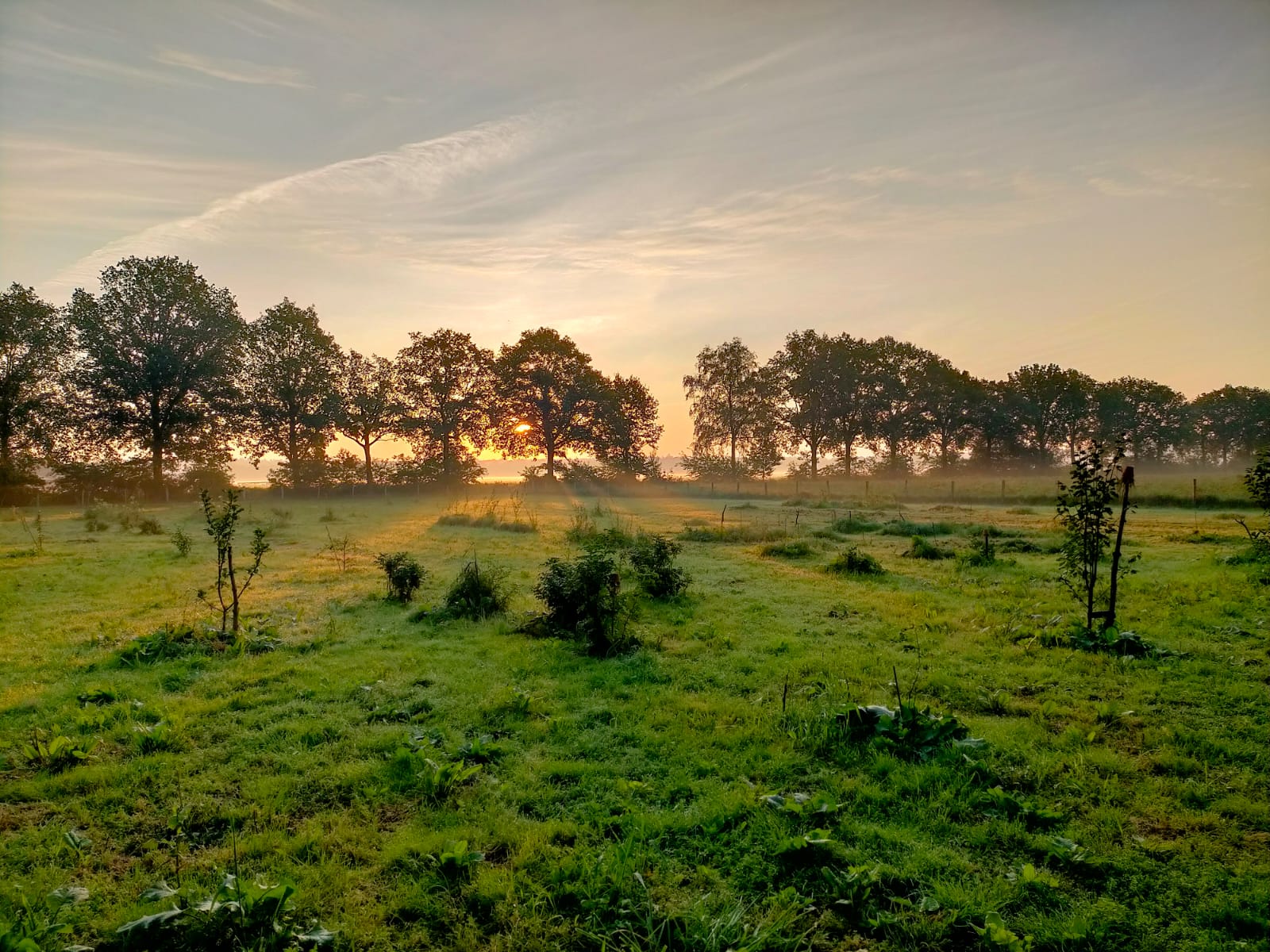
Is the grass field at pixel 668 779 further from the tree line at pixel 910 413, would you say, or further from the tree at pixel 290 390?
the tree line at pixel 910 413

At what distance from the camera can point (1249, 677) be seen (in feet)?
25.9

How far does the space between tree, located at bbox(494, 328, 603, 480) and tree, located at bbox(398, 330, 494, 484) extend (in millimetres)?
2254

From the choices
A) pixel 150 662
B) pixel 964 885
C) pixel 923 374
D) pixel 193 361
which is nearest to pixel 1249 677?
pixel 964 885

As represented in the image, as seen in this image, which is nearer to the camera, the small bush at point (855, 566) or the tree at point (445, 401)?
the small bush at point (855, 566)

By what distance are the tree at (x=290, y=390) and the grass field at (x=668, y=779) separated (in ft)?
132

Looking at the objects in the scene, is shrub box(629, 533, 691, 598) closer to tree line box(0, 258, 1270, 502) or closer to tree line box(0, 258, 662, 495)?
tree line box(0, 258, 1270, 502)

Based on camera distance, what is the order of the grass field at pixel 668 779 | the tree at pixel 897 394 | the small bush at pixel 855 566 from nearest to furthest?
the grass field at pixel 668 779, the small bush at pixel 855 566, the tree at pixel 897 394

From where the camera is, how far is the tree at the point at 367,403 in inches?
1981

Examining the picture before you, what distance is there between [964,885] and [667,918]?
2.05 metres

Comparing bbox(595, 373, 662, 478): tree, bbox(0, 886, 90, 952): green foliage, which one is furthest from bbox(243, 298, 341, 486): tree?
bbox(0, 886, 90, 952): green foliage

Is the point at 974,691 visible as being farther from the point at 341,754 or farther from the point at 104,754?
the point at 104,754

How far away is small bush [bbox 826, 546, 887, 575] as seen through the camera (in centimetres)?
1569

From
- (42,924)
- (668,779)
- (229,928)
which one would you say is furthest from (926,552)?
(42,924)

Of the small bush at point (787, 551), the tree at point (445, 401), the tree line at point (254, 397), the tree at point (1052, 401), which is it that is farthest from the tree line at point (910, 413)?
the small bush at point (787, 551)
